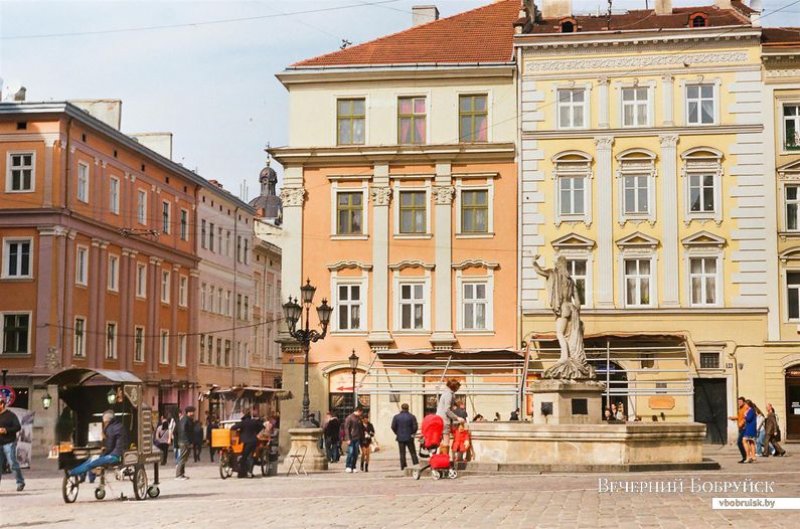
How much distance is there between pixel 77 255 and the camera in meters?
53.2

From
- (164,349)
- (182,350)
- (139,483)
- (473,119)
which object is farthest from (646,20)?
(139,483)

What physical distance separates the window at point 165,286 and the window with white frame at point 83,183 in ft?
35.4

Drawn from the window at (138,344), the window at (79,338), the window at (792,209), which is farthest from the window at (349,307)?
the window at (138,344)

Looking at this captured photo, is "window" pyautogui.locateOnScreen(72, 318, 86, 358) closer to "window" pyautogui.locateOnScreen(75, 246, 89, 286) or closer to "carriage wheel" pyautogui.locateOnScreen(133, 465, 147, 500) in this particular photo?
"window" pyautogui.locateOnScreen(75, 246, 89, 286)

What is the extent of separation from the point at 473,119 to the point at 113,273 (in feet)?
65.1

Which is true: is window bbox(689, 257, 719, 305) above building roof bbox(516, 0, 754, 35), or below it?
below

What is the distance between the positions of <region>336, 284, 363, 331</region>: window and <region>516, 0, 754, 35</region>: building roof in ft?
37.6

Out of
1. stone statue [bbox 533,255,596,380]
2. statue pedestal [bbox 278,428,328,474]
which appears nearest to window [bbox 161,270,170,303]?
statue pedestal [bbox 278,428,328,474]

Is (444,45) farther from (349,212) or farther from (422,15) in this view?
(349,212)

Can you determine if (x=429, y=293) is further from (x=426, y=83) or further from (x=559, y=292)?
(x=559, y=292)

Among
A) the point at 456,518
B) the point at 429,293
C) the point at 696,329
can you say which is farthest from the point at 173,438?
the point at 456,518

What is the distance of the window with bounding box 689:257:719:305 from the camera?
43.9 m

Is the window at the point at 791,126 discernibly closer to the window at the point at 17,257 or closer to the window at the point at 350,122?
the window at the point at 350,122

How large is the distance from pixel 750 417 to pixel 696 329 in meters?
14.1
